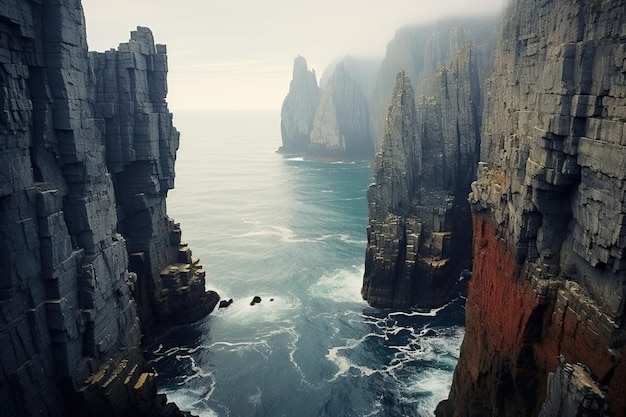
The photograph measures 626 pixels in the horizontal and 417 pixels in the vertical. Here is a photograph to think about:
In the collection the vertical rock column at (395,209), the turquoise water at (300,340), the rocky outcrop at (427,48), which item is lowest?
the turquoise water at (300,340)

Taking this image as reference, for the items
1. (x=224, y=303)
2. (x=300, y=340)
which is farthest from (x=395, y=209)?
(x=224, y=303)

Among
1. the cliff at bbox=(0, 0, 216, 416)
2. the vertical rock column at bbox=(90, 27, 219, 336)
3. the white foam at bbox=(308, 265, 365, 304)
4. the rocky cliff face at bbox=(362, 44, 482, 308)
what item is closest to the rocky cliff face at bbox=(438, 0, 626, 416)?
the cliff at bbox=(0, 0, 216, 416)

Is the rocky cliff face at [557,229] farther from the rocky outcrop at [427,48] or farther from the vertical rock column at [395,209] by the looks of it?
the rocky outcrop at [427,48]

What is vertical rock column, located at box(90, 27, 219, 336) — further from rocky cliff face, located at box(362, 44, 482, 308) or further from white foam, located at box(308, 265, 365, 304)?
rocky cliff face, located at box(362, 44, 482, 308)

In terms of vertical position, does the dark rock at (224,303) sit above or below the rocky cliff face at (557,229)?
below

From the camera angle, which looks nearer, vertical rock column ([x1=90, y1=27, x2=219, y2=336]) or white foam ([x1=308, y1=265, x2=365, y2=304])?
vertical rock column ([x1=90, y1=27, x2=219, y2=336])

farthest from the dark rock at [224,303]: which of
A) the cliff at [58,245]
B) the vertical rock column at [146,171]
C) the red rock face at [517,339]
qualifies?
the red rock face at [517,339]

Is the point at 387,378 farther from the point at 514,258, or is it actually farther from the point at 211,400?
the point at 514,258

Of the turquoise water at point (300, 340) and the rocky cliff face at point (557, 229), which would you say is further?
the turquoise water at point (300, 340)
